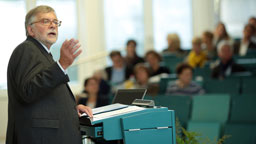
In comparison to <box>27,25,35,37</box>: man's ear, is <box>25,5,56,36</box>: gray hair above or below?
above

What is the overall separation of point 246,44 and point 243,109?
10.4 feet

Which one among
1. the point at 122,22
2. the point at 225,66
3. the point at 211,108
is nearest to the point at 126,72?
the point at 225,66

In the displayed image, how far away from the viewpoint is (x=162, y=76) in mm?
6344

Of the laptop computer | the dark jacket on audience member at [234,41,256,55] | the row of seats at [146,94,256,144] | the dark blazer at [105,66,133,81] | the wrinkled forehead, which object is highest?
the wrinkled forehead

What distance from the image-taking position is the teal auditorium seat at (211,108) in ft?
14.8

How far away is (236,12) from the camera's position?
1019cm

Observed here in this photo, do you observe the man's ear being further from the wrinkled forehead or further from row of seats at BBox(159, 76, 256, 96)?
row of seats at BBox(159, 76, 256, 96)

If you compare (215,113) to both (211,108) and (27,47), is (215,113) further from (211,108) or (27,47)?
(27,47)

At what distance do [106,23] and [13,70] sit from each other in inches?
284

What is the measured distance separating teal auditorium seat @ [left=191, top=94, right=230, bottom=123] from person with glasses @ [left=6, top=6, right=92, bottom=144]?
263 centimetres

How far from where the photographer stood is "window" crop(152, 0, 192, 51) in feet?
31.6

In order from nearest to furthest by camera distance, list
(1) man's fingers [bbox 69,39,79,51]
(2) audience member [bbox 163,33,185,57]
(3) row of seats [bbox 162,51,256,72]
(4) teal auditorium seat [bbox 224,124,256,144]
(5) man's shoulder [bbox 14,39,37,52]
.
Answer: (1) man's fingers [bbox 69,39,79,51]
(5) man's shoulder [bbox 14,39,37,52]
(4) teal auditorium seat [bbox 224,124,256,144]
(3) row of seats [bbox 162,51,256,72]
(2) audience member [bbox 163,33,185,57]

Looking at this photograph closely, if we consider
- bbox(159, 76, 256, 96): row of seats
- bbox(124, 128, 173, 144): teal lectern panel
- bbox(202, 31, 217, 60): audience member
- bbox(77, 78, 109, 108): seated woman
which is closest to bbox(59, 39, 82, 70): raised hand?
bbox(124, 128, 173, 144): teal lectern panel

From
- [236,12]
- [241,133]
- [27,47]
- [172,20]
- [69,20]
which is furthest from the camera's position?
[236,12]
